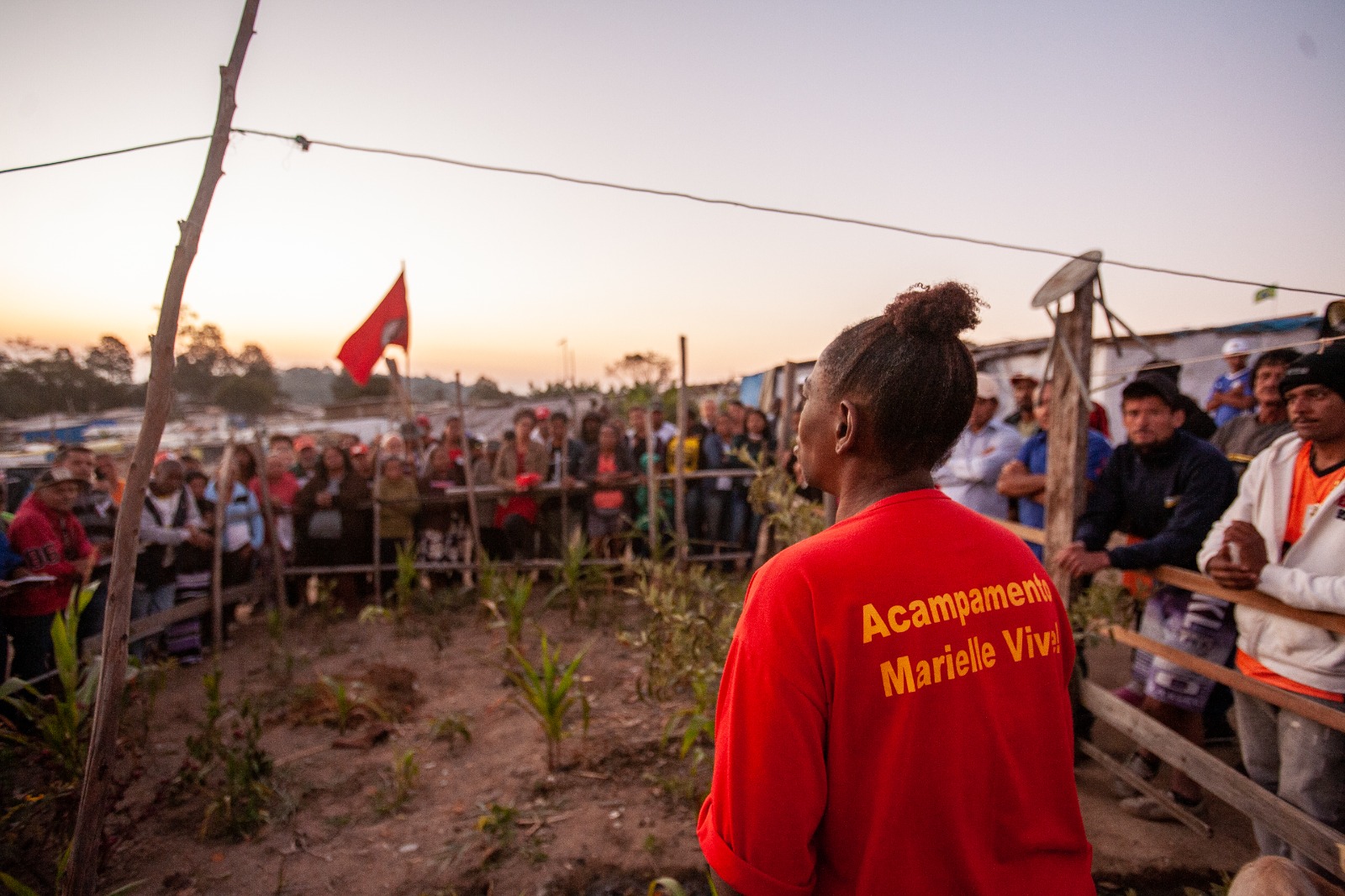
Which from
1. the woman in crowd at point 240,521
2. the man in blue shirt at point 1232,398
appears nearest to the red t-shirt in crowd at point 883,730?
the man in blue shirt at point 1232,398

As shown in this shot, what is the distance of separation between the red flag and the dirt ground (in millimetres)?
3774

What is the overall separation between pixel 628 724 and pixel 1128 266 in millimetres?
3688

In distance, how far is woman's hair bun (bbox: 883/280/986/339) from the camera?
3.69ft

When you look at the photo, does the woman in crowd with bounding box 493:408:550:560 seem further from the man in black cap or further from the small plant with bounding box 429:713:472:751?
the man in black cap

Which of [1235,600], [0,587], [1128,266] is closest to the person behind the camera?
[1235,600]

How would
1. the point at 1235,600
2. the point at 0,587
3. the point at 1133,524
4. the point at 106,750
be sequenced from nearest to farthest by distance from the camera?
the point at 106,750, the point at 1235,600, the point at 1133,524, the point at 0,587

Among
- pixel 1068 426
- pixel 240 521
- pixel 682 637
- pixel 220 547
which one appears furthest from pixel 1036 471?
pixel 240 521

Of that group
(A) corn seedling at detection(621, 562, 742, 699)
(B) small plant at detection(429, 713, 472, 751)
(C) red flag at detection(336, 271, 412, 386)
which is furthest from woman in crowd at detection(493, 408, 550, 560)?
(A) corn seedling at detection(621, 562, 742, 699)

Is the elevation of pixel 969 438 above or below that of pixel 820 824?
above

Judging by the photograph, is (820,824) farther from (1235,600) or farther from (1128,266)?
(1128,266)

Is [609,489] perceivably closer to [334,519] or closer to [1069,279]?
[334,519]

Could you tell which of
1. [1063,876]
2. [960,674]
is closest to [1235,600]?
[1063,876]

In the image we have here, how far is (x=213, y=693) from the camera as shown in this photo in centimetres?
412

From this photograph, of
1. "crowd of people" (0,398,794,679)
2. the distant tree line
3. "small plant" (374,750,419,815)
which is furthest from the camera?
the distant tree line
